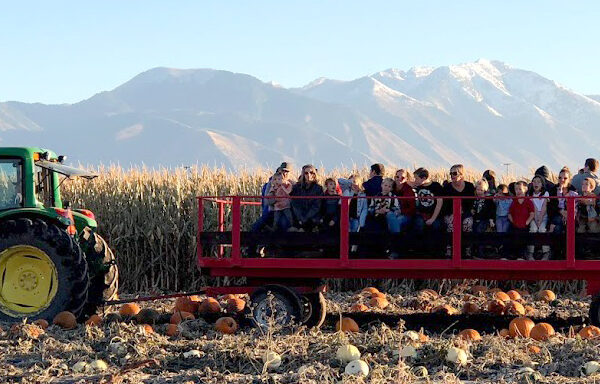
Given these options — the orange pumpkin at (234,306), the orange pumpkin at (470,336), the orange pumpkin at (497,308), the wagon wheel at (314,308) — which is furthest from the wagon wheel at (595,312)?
the orange pumpkin at (234,306)

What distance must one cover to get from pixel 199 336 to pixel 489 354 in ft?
9.99

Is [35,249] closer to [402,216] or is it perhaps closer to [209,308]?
[209,308]

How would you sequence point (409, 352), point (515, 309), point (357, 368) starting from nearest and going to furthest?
point (357, 368) → point (409, 352) → point (515, 309)

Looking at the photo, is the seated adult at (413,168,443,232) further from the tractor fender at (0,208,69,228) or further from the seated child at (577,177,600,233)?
the tractor fender at (0,208,69,228)

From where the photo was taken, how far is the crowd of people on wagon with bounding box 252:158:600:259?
10727 millimetres

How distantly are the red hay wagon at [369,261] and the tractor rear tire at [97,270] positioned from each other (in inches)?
49.8

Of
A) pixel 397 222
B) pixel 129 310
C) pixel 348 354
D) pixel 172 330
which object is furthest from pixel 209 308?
pixel 348 354

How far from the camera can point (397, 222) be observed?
10789 mm

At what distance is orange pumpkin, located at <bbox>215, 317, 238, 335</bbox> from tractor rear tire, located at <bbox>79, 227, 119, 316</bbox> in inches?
65.3

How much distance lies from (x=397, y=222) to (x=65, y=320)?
383 cm

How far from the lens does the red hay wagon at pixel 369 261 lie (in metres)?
A: 9.88

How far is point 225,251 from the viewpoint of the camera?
1575 centimetres

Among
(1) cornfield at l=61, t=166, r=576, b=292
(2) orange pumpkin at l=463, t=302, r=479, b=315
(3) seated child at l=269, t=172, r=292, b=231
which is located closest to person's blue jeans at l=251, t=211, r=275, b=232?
(3) seated child at l=269, t=172, r=292, b=231

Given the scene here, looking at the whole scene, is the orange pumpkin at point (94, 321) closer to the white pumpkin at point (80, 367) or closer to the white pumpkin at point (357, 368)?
the white pumpkin at point (80, 367)
